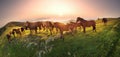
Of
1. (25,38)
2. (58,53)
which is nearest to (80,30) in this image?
(58,53)

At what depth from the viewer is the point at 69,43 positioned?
87.8m

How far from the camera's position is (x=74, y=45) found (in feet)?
279

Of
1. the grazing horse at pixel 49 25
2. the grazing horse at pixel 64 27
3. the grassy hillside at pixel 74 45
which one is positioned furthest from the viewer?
the grazing horse at pixel 49 25

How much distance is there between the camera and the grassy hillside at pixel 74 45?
253 feet

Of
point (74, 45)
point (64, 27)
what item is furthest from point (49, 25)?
point (74, 45)

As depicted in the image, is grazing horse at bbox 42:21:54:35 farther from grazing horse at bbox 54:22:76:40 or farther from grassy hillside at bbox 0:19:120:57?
grazing horse at bbox 54:22:76:40

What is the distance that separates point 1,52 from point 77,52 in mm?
58382

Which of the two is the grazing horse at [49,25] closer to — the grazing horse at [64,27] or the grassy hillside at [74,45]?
the grassy hillside at [74,45]

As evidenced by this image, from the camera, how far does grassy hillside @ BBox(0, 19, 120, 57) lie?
253ft

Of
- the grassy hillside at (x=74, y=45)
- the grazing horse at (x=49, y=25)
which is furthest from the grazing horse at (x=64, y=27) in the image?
the grazing horse at (x=49, y=25)

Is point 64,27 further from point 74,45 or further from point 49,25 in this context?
point 49,25

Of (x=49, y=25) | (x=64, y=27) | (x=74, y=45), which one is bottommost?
(x=74, y=45)

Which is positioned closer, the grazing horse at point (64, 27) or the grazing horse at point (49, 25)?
the grazing horse at point (64, 27)

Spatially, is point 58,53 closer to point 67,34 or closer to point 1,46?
point 67,34
